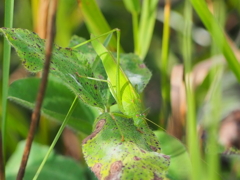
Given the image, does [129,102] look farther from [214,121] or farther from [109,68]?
[214,121]

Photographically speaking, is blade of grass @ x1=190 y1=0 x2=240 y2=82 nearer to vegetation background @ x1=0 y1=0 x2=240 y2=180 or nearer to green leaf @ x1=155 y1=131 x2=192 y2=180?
vegetation background @ x1=0 y1=0 x2=240 y2=180

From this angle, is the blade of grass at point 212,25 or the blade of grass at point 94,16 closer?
the blade of grass at point 212,25

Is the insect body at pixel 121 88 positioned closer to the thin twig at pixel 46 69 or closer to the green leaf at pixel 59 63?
the green leaf at pixel 59 63

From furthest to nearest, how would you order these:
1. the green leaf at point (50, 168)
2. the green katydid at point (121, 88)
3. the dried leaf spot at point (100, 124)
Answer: the green leaf at point (50, 168) → the green katydid at point (121, 88) → the dried leaf spot at point (100, 124)

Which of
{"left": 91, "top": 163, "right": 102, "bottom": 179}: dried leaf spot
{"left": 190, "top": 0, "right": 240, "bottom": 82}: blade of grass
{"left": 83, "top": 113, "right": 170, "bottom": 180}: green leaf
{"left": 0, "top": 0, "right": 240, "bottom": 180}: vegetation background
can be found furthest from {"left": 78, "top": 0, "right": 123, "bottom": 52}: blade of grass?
{"left": 91, "top": 163, "right": 102, "bottom": 179}: dried leaf spot

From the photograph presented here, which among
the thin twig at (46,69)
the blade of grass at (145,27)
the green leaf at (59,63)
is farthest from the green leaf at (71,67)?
the blade of grass at (145,27)

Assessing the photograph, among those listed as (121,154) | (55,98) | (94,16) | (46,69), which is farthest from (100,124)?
(94,16)
